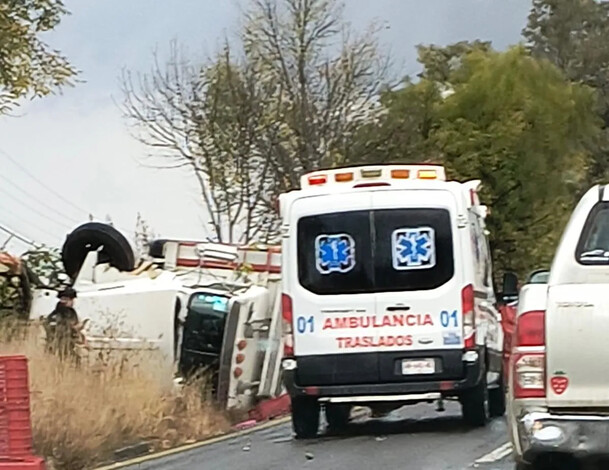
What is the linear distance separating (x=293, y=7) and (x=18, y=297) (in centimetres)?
1716

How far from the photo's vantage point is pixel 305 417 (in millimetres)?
14938

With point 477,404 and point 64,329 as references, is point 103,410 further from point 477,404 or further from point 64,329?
point 477,404

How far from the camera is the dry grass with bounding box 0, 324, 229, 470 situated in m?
13.4

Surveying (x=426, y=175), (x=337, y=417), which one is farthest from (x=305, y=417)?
(x=426, y=175)

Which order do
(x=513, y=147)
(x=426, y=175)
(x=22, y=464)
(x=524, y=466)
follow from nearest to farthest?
(x=524, y=466) < (x=22, y=464) < (x=426, y=175) < (x=513, y=147)

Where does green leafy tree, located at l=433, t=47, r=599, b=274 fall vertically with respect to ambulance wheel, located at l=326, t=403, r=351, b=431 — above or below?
above

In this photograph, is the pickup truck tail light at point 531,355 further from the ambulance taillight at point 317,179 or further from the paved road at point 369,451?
the ambulance taillight at point 317,179

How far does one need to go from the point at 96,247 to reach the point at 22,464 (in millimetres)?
10279

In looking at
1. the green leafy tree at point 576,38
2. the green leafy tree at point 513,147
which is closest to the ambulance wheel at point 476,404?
the green leafy tree at point 513,147

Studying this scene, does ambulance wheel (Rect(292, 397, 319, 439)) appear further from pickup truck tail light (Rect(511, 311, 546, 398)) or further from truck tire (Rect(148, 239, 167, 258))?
pickup truck tail light (Rect(511, 311, 546, 398))

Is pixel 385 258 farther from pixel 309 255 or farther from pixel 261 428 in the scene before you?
pixel 261 428

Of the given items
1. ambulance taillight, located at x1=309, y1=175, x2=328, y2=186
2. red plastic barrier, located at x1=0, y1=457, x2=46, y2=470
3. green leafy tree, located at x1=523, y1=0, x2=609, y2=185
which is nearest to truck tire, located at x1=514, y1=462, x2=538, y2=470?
red plastic barrier, located at x1=0, y1=457, x2=46, y2=470

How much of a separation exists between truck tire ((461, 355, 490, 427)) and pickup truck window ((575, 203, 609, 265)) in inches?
230

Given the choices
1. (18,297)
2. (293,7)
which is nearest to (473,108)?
(293,7)
